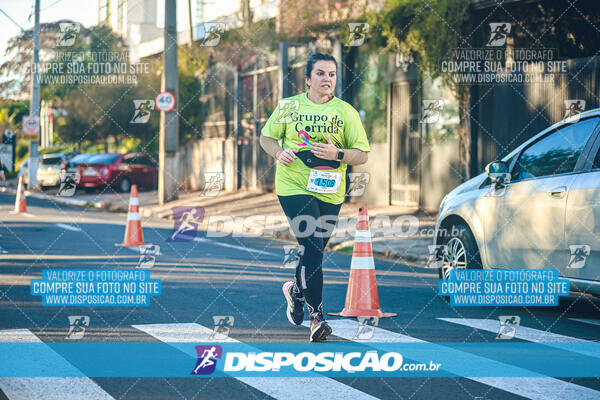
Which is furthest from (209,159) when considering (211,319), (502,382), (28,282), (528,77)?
(502,382)

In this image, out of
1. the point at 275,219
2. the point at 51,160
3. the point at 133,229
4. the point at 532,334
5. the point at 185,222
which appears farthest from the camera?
the point at 51,160

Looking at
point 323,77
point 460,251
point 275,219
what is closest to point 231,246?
point 275,219

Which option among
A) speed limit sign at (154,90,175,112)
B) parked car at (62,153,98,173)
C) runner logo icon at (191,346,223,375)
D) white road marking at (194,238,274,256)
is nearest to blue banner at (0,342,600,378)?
runner logo icon at (191,346,223,375)

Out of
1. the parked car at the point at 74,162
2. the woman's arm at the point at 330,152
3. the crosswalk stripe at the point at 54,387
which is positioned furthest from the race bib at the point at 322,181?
the parked car at the point at 74,162

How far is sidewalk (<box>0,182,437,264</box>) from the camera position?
13984mm

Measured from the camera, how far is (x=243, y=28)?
2742 centimetres

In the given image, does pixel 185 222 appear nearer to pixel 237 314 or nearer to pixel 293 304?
pixel 237 314

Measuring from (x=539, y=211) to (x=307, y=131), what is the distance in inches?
87.5

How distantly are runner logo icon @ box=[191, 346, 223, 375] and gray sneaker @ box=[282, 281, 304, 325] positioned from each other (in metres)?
0.88

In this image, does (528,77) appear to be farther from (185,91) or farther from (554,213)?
(185,91)

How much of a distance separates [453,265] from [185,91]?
24788 mm

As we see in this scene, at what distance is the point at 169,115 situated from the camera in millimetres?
22719

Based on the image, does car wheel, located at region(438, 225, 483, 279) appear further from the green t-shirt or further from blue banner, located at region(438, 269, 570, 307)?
the green t-shirt

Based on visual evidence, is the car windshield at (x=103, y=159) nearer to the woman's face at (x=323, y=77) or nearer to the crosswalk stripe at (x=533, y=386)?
the woman's face at (x=323, y=77)
